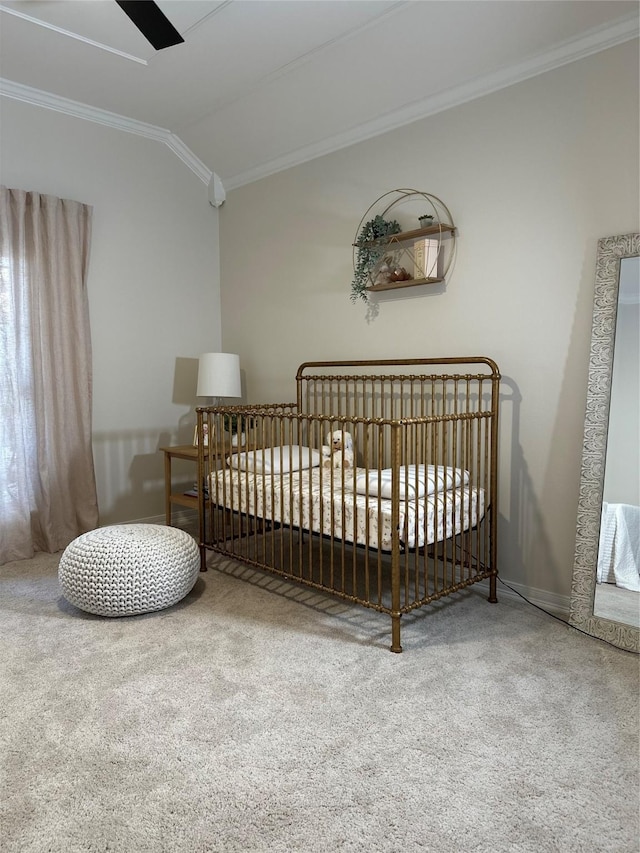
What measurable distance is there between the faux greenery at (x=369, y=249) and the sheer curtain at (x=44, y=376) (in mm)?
1579

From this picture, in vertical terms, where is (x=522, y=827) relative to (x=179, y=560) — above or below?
below

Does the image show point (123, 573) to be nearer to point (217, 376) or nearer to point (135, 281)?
point (217, 376)

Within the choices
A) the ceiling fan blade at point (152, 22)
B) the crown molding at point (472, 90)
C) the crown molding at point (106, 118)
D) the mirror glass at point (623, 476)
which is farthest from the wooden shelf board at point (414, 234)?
the crown molding at point (106, 118)

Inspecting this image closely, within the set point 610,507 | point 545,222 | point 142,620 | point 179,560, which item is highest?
point 545,222

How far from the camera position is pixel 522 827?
131 cm

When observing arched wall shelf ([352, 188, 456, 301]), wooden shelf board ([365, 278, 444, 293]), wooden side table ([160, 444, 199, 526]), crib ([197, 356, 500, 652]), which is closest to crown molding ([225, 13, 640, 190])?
arched wall shelf ([352, 188, 456, 301])

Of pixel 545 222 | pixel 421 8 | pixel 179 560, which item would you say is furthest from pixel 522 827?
pixel 421 8

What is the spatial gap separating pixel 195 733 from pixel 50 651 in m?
0.81

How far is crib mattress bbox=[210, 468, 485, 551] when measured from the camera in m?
2.19

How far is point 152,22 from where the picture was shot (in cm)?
255

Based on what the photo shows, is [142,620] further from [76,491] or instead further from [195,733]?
[76,491]

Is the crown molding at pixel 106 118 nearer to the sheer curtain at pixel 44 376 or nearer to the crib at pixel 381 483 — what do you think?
the sheer curtain at pixel 44 376

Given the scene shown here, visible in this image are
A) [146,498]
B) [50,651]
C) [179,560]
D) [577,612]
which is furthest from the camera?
[146,498]

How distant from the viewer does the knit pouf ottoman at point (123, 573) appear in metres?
2.36
